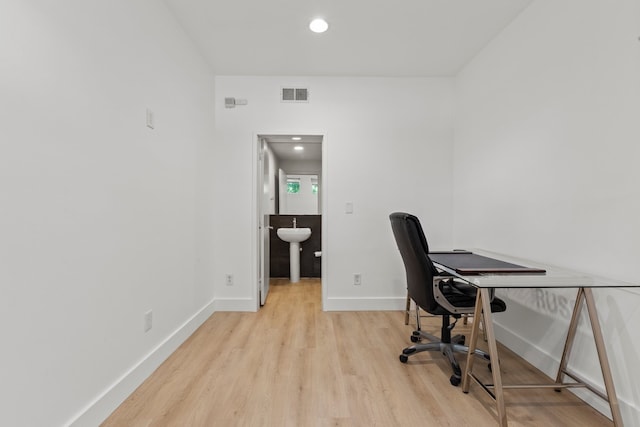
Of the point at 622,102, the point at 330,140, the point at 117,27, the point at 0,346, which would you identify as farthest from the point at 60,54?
the point at 622,102

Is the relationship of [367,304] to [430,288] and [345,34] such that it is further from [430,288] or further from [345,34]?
[345,34]

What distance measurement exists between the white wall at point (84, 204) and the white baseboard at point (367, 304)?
160cm

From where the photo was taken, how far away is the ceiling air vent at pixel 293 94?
3.27m

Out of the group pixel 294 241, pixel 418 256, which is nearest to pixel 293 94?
pixel 294 241

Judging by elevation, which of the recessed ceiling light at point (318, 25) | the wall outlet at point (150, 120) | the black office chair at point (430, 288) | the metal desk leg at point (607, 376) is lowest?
the metal desk leg at point (607, 376)

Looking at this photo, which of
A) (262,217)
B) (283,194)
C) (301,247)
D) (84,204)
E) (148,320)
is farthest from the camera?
(283,194)

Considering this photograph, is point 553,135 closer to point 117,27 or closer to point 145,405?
point 117,27

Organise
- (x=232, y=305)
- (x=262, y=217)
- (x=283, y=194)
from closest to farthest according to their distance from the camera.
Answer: (x=232, y=305)
(x=262, y=217)
(x=283, y=194)

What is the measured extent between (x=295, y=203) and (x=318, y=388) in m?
3.80

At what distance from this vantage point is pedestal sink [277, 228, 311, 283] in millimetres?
4422

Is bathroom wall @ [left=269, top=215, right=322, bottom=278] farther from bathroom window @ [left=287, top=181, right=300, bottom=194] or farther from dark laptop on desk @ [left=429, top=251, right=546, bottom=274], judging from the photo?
dark laptop on desk @ [left=429, top=251, right=546, bottom=274]

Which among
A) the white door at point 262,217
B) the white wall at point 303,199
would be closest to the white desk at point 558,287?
the white door at point 262,217

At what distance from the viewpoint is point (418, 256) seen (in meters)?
1.92

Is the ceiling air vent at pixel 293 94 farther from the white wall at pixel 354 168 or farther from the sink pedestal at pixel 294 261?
the sink pedestal at pixel 294 261
